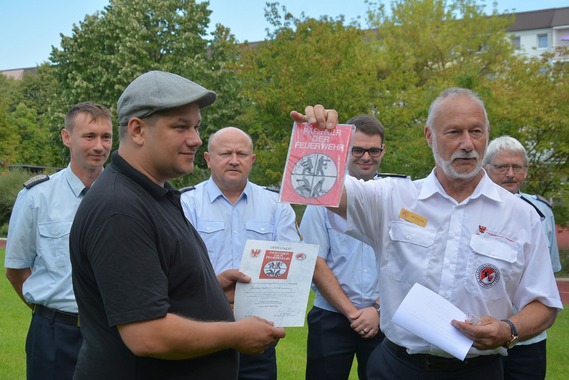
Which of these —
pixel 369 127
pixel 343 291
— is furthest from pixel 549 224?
pixel 343 291

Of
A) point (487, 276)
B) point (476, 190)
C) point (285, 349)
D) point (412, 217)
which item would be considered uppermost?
point (476, 190)

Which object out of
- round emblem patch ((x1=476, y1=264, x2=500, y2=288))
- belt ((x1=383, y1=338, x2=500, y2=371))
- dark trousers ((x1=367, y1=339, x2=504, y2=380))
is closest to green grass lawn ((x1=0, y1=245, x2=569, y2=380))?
dark trousers ((x1=367, y1=339, x2=504, y2=380))

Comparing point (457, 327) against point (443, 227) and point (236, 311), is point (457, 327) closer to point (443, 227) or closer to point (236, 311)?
point (443, 227)

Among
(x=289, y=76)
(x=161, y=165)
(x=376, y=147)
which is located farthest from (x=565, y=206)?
(x=161, y=165)

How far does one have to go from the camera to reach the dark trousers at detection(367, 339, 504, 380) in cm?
369

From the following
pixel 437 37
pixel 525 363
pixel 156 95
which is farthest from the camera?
pixel 437 37

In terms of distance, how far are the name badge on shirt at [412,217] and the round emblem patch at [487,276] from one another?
384mm

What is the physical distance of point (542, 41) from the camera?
75938 millimetres

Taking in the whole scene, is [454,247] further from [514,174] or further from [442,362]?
[514,174]

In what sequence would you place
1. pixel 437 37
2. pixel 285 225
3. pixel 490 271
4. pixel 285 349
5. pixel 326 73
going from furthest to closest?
pixel 437 37 < pixel 326 73 < pixel 285 349 < pixel 285 225 < pixel 490 271

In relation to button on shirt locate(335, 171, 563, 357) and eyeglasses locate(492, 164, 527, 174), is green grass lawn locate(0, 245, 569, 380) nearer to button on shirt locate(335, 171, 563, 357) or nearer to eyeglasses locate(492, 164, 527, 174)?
eyeglasses locate(492, 164, 527, 174)

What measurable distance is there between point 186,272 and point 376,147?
9.63 feet

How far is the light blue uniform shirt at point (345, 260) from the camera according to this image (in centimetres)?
528

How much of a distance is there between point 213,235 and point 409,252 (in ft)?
5.98
